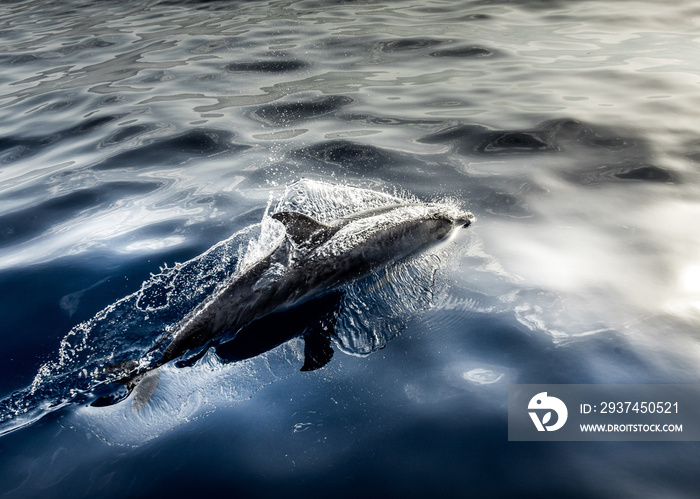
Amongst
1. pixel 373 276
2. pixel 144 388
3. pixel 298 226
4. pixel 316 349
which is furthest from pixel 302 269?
pixel 144 388

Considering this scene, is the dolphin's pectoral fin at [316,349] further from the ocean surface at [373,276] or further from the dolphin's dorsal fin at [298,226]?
the dolphin's dorsal fin at [298,226]

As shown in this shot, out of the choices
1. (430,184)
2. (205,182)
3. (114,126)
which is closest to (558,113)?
(430,184)

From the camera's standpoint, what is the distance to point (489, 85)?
10758 millimetres

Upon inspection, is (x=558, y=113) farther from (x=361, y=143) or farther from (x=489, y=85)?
(x=361, y=143)

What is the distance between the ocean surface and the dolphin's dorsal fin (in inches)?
24.3

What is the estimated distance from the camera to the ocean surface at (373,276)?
334 cm

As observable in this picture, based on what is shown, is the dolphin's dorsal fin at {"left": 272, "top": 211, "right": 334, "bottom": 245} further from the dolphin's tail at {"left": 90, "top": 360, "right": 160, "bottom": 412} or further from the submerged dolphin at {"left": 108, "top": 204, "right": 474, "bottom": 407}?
the dolphin's tail at {"left": 90, "top": 360, "right": 160, "bottom": 412}

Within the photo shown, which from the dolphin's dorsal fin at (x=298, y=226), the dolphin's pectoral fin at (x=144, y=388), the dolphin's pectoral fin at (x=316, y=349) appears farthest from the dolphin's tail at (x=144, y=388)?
the dolphin's dorsal fin at (x=298, y=226)

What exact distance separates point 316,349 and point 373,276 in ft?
3.88

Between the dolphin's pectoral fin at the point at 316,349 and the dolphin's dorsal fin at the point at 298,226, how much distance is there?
0.94 m

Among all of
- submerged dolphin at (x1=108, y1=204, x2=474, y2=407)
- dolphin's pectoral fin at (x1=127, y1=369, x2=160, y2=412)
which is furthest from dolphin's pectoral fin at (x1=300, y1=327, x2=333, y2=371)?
dolphin's pectoral fin at (x1=127, y1=369, x2=160, y2=412)

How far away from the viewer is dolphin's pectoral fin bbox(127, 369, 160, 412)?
375 cm

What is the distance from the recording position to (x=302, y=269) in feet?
15.8

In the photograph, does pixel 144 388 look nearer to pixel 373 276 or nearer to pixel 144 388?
pixel 144 388
